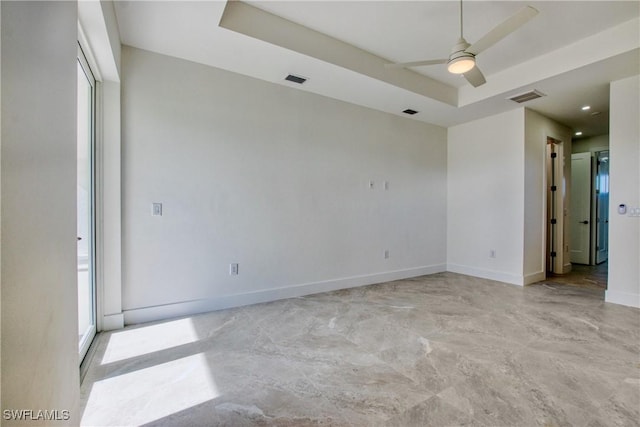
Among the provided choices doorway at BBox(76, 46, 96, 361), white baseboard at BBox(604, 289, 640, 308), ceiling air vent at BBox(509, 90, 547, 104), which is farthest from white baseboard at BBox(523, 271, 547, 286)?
doorway at BBox(76, 46, 96, 361)

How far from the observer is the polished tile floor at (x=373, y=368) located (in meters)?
1.63

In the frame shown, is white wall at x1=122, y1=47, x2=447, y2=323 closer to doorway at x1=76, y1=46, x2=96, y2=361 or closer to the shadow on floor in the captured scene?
doorway at x1=76, y1=46, x2=96, y2=361

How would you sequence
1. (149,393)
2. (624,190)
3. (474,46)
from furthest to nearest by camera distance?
(624,190)
(474,46)
(149,393)

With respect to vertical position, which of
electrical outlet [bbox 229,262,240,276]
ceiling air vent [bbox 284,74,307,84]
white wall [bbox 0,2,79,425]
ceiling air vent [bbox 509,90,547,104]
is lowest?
electrical outlet [bbox 229,262,240,276]

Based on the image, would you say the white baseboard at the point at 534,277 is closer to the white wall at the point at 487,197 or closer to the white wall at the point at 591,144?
the white wall at the point at 487,197

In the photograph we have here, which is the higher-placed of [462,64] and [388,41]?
[388,41]

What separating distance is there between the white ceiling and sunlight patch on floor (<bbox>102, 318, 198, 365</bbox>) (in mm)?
2747

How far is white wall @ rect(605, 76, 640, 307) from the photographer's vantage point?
343cm

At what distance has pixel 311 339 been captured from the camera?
257 cm

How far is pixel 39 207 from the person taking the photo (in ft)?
3.02

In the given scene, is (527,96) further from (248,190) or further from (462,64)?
(248,190)

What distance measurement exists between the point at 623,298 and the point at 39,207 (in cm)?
536

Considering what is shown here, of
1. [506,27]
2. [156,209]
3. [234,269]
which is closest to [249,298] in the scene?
[234,269]

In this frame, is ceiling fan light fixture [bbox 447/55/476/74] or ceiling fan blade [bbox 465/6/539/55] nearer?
ceiling fan blade [bbox 465/6/539/55]
